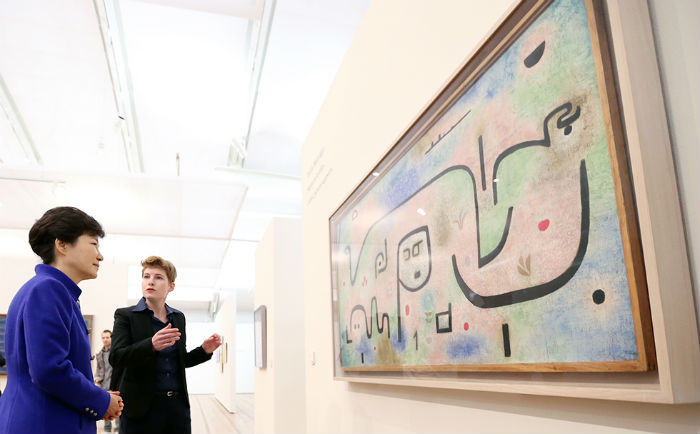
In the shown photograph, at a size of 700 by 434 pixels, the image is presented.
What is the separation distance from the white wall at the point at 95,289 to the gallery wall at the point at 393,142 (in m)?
8.82

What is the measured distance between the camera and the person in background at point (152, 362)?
8.98ft

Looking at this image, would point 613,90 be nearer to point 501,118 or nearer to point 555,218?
point 555,218

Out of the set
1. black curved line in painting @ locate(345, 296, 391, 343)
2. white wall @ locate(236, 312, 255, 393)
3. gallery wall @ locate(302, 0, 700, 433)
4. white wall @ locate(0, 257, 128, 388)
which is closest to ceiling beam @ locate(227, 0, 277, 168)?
gallery wall @ locate(302, 0, 700, 433)

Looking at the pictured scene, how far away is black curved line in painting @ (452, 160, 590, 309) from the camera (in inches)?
44.6

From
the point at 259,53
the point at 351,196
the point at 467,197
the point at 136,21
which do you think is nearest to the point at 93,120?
the point at 136,21

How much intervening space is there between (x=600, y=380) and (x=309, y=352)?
122 inches

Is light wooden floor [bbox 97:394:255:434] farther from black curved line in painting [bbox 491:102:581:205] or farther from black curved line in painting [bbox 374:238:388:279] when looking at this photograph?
black curved line in painting [bbox 491:102:581:205]

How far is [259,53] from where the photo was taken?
589cm

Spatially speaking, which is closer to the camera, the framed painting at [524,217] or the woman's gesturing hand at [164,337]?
the framed painting at [524,217]

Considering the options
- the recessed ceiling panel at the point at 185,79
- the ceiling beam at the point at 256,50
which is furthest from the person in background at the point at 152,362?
the recessed ceiling panel at the point at 185,79

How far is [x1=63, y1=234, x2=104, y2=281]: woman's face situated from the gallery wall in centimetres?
124

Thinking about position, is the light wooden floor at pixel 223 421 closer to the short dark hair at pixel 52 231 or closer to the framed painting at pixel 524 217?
the short dark hair at pixel 52 231

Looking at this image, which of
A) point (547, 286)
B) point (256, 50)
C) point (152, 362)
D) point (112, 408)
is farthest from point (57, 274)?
point (256, 50)

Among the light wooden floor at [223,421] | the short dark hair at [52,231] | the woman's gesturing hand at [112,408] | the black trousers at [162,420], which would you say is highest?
the short dark hair at [52,231]
